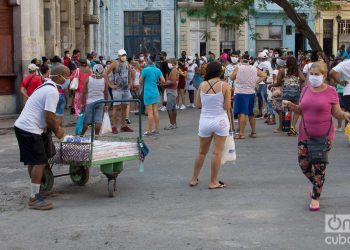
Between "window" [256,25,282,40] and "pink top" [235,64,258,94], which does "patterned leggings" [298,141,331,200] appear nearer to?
"pink top" [235,64,258,94]

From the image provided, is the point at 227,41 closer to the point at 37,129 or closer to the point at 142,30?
the point at 142,30

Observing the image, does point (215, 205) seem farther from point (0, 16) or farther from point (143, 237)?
point (0, 16)

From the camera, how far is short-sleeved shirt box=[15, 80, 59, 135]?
7.67 meters

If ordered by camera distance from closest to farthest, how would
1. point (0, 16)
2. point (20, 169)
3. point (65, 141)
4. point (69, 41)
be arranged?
point (65, 141) → point (20, 169) → point (0, 16) → point (69, 41)

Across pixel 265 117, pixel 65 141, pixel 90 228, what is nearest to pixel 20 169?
pixel 65 141

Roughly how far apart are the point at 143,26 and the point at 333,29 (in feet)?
43.1

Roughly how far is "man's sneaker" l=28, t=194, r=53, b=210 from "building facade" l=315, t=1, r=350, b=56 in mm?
39949

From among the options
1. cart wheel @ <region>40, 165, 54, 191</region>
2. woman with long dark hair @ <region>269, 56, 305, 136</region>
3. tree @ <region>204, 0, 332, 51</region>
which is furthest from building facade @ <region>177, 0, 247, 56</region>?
cart wheel @ <region>40, 165, 54, 191</region>

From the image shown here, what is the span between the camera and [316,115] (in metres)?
7.30

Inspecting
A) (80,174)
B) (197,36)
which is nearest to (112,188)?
(80,174)

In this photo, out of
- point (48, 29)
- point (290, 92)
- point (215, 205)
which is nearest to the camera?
point (215, 205)

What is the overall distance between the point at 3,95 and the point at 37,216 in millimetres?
12152

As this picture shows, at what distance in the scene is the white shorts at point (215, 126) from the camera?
8.62 m

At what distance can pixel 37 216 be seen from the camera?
293 inches
